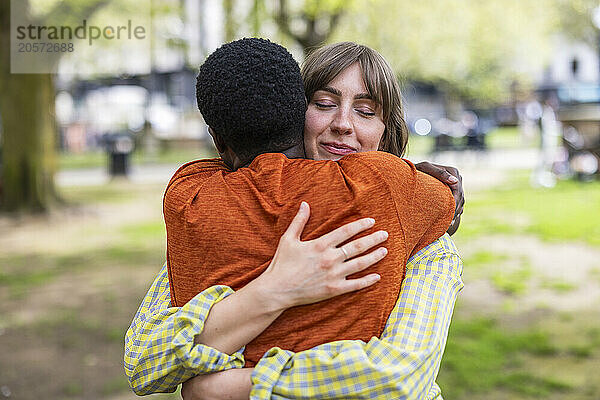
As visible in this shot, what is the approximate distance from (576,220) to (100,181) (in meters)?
11.7

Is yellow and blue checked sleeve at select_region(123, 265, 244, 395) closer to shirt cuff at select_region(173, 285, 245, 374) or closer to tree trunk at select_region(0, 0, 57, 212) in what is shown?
shirt cuff at select_region(173, 285, 245, 374)

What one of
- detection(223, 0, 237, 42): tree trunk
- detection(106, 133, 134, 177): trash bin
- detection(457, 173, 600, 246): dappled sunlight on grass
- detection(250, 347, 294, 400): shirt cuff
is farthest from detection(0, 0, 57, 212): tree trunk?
detection(250, 347, 294, 400): shirt cuff

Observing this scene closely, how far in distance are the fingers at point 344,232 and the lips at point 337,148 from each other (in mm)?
383

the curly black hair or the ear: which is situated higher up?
the curly black hair

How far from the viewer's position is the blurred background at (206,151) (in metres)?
5.78

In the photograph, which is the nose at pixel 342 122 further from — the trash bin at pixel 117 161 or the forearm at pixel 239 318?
the trash bin at pixel 117 161

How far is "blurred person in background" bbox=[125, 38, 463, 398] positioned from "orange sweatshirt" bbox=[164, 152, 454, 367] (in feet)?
0.10

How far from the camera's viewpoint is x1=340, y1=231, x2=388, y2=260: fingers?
1.53 meters

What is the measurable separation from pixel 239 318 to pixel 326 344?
0.65 feet

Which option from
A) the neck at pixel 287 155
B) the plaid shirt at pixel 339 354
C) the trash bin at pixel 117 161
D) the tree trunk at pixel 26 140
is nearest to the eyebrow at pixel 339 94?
the neck at pixel 287 155

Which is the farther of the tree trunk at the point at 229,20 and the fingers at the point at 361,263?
the tree trunk at the point at 229,20

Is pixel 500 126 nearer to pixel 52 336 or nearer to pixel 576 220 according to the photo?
pixel 576 220

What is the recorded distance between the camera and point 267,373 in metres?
1.50

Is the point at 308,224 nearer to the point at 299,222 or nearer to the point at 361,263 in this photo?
the point at 299,222
